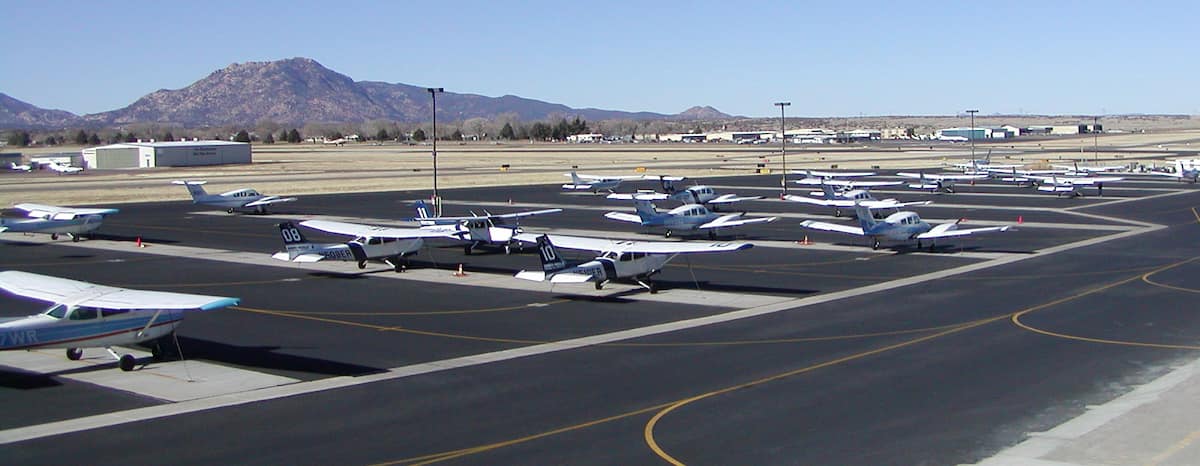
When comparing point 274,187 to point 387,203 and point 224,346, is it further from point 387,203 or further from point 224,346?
point 224,346

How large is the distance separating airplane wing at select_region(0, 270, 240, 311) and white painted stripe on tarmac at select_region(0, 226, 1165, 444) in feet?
7.99

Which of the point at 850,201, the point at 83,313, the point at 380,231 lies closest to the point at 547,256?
the point at 380,231

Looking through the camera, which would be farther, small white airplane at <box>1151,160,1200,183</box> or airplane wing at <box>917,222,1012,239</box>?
small white airplane at <box>1151,160,1200,183</box>

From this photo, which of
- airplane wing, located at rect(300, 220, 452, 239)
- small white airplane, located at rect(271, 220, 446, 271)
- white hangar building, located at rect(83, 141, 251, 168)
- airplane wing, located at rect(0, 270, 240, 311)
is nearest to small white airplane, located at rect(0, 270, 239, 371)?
airplane wing, located at rect(0, 270, 240, 311)

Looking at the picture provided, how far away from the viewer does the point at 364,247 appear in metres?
48.2

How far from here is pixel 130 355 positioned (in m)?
28.9

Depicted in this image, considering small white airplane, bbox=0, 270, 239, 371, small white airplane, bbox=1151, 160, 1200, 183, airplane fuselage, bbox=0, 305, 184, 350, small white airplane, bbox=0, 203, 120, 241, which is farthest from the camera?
small white airplane, bbox=1151, 160, 1200, 183

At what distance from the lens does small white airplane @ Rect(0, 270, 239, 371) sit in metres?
27.1

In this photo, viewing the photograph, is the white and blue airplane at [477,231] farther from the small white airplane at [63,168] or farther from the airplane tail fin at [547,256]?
the small white airplane at [63,168]

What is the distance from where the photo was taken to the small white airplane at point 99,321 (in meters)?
27.1

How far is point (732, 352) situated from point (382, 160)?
161607mm

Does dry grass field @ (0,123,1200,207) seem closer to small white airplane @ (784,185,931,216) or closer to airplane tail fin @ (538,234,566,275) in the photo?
small white airplane @ (784,185,931,216)

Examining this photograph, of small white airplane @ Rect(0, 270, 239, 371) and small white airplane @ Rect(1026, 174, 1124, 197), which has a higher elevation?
small white airplane @ Rect(1026, 174, 1124, 197)

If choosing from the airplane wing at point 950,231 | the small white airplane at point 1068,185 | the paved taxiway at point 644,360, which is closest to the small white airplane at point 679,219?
the paved taxiway at point 644,360
